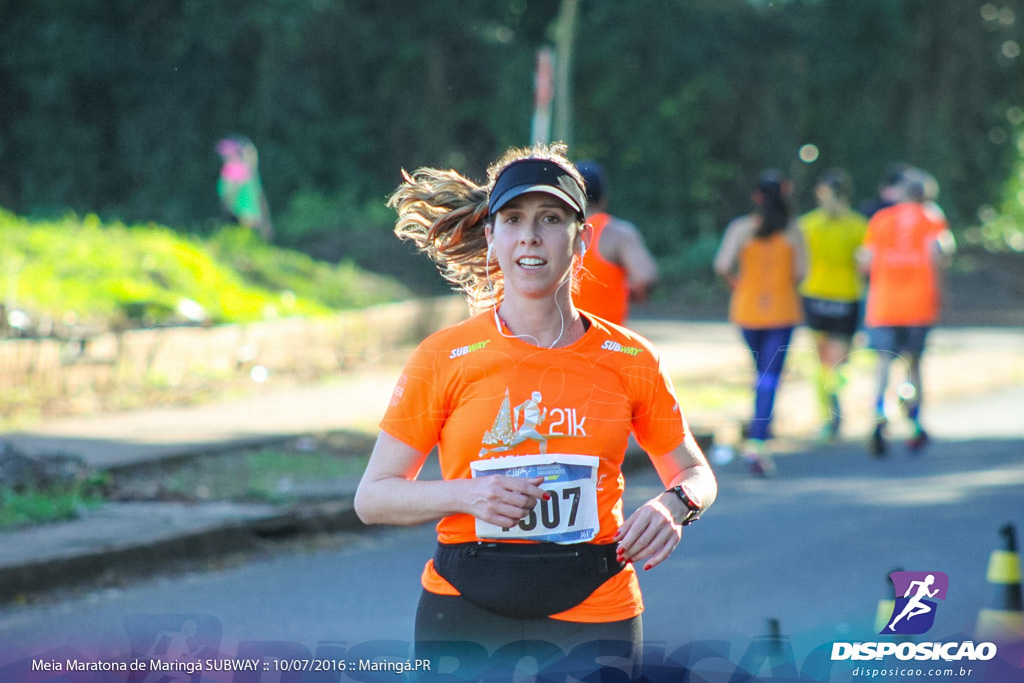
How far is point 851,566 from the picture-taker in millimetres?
7484

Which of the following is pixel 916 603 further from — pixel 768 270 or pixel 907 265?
pixel 907 265

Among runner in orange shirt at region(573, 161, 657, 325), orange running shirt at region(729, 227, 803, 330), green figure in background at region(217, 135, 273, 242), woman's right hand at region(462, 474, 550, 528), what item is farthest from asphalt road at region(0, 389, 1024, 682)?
green figure in background at region(217, 135, 273, 242)

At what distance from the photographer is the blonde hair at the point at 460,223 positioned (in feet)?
11.8

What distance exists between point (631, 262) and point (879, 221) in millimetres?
3668

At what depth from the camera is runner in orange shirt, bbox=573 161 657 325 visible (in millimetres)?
8031

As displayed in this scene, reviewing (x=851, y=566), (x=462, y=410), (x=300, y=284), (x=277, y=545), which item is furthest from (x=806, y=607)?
(x=300, y=284)

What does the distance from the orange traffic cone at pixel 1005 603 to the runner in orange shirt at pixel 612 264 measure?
10.7 ft

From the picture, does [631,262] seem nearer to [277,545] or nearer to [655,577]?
[655,577]

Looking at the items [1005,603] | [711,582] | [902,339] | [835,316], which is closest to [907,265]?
[902,339]

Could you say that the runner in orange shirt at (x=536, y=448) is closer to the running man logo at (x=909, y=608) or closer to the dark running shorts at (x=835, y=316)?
the running man logo at (x=909, y=608)

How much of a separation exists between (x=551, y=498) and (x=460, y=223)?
77 centimetres

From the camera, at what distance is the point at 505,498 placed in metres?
2.96

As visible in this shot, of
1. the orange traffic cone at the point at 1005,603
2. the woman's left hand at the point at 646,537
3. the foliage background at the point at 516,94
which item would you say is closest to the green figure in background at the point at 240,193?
the foliage background at the point at 516,94

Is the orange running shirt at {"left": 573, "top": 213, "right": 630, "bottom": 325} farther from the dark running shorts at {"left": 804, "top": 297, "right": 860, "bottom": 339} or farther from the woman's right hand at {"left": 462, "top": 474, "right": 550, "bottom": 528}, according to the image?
the woman's right hand at {"left": 462, "top": 474, "right": 550, "bottom": 528}
